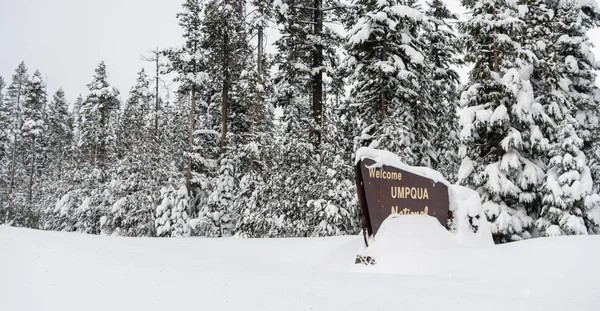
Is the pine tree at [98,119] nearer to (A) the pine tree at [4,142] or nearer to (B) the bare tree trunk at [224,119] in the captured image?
(B) the bare tree trunk at [224,119]

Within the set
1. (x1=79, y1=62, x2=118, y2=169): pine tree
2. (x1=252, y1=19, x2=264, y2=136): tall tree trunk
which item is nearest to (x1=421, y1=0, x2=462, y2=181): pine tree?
(x1=252, y1=19, x2=264, y2=136): tall tree trunk

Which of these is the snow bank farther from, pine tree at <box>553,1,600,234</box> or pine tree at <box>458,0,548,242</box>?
pine tree at <box>553,1,600,234</box>

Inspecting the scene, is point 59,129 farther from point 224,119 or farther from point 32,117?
point 224,119

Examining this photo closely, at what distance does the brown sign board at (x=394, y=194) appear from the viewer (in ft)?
29.8

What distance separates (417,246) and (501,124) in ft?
25.1

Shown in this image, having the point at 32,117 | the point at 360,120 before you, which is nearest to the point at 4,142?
the point at 32,117

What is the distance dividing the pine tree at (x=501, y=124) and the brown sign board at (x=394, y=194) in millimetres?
5025

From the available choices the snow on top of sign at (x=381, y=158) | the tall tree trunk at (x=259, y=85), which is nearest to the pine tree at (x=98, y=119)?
the tall tree trunk at (x=259, y=85)

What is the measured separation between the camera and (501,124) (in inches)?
561

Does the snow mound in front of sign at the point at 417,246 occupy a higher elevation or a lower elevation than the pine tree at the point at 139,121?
lower

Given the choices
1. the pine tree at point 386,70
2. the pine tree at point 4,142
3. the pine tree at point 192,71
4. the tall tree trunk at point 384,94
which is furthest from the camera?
the pine tree at point 4,142

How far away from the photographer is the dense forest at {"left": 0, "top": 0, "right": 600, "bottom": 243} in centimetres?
1455

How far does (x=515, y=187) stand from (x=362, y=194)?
8.05 metres

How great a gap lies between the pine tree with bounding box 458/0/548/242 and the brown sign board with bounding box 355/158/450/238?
502 centimetres
